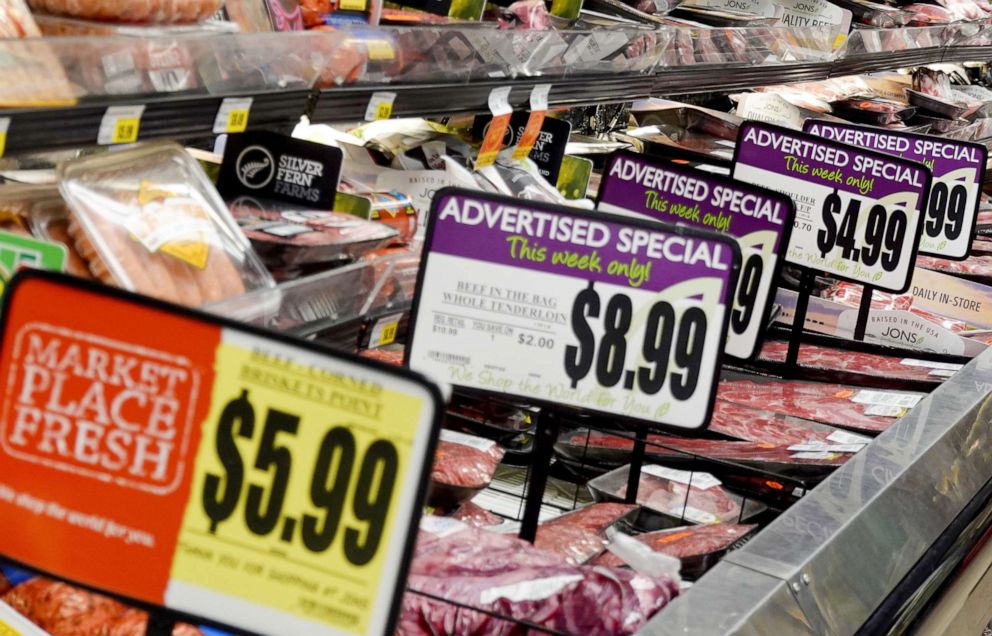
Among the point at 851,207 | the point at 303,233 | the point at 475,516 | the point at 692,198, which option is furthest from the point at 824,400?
the point at 303,233

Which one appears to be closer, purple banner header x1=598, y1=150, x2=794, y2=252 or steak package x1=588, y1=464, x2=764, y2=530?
steak package x1=588, y1=464, x2=764, y2=530

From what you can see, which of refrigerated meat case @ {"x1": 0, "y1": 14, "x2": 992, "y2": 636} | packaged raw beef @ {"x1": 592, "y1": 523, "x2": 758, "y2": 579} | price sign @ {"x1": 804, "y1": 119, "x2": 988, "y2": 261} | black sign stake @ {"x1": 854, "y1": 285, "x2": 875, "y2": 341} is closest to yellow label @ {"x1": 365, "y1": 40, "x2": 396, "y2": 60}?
refrigerated meat case @ {"x1": 0, "y1": 14, "x2": 992, "y2": 636}

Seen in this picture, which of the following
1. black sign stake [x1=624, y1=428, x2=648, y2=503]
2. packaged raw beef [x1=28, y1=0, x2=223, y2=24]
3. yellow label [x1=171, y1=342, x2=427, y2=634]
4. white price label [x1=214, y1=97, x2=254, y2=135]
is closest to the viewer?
yellow label [x1=171, y1=342, x2=427, y2=634]

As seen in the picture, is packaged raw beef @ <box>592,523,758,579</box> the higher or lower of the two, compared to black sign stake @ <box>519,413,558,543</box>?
lower

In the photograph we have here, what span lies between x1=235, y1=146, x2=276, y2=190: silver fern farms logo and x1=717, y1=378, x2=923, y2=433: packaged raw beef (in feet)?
3.69

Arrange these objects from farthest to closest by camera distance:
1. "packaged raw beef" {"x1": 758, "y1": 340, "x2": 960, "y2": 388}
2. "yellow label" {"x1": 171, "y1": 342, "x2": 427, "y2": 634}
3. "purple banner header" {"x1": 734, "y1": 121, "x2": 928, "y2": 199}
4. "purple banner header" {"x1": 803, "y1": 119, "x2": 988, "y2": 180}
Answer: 1. "purple banner header" {"x1": 803, "y1": 119, "x2": 988, "y2": 180}
2. "packaged raw beef" {"x1": 758, "y1": 340, "x2": 960, "y2": 388}
3. "purple banner header" {"x1": 734, "y1": 121, "x2": 928, "y2": 199}
4. "yellow label" {"x1": 171, "y1": 342, "x2": 427, "y2": 634}

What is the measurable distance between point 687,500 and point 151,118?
1095 mm

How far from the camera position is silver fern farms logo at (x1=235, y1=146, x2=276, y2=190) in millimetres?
2473

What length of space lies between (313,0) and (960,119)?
4.49m

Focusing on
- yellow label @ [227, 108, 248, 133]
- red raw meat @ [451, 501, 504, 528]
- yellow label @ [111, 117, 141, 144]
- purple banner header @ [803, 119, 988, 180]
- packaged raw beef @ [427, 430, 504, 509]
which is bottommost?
red raw meat @ [451, 501, 504, 528]

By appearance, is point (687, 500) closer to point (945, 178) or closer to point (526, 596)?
point (526, 596)

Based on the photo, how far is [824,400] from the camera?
308 cm

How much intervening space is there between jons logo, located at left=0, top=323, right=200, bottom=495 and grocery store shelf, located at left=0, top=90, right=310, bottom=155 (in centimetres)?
56

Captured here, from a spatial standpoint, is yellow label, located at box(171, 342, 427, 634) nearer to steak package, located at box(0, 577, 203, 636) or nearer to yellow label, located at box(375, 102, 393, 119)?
steak package, located at box(0, 577, 203, 636)
